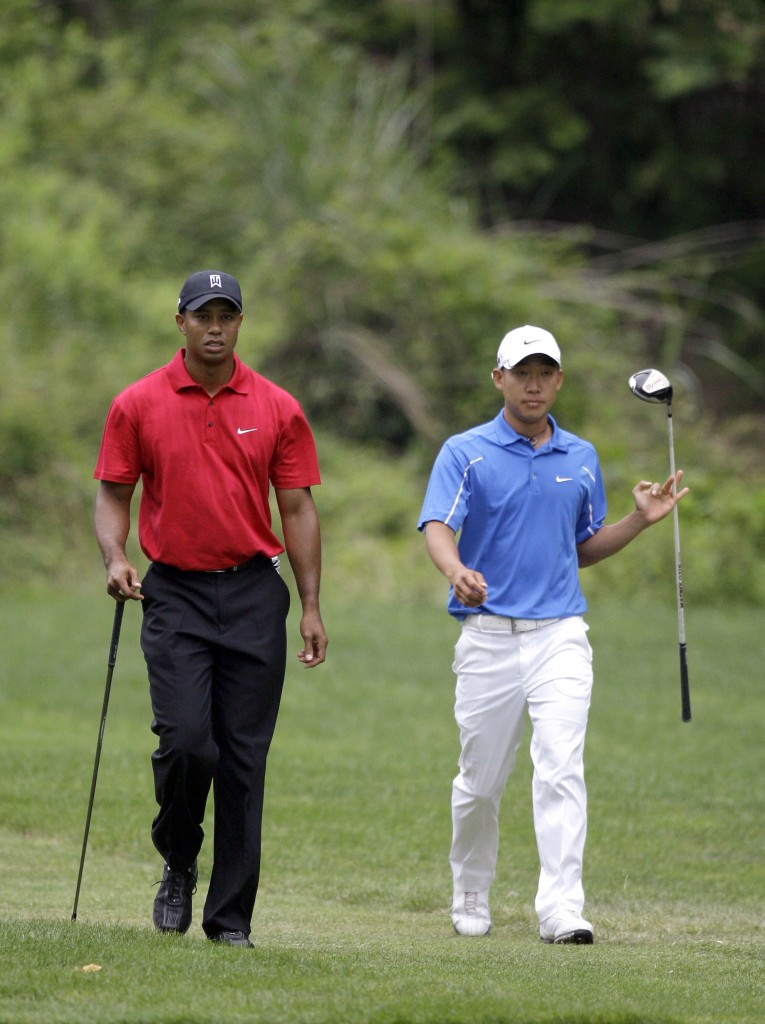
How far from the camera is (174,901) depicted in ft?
21.5

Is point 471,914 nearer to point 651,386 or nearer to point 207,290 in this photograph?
point 651,386

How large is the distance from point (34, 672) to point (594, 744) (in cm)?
523

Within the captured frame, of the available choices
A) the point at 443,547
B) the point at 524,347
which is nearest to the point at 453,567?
the point at 443,547

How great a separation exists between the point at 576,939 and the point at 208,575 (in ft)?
6.77

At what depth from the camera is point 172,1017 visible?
492 centimetres

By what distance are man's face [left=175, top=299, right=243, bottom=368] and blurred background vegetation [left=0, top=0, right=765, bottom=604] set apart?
12511 mm

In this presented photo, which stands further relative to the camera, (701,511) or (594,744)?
(701,511)

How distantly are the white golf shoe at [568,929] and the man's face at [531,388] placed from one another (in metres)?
2.01

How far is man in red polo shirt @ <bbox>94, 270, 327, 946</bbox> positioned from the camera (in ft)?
20.7

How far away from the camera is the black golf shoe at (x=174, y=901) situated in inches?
257

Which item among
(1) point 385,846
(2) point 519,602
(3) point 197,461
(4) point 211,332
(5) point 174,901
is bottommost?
(5) point 174,901

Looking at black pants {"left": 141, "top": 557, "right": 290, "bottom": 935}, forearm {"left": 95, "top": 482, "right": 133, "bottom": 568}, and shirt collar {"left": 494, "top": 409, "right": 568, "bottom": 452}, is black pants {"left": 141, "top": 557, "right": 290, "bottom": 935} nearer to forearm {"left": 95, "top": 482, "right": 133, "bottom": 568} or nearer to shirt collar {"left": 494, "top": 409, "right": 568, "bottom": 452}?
forearm {"left": 95, "top": 482, "right": 133, "bottom": 568}

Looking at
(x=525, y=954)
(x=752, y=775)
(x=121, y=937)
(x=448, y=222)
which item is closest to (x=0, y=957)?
(x=121, y=937)

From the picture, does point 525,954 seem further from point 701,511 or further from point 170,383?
point 701,511
